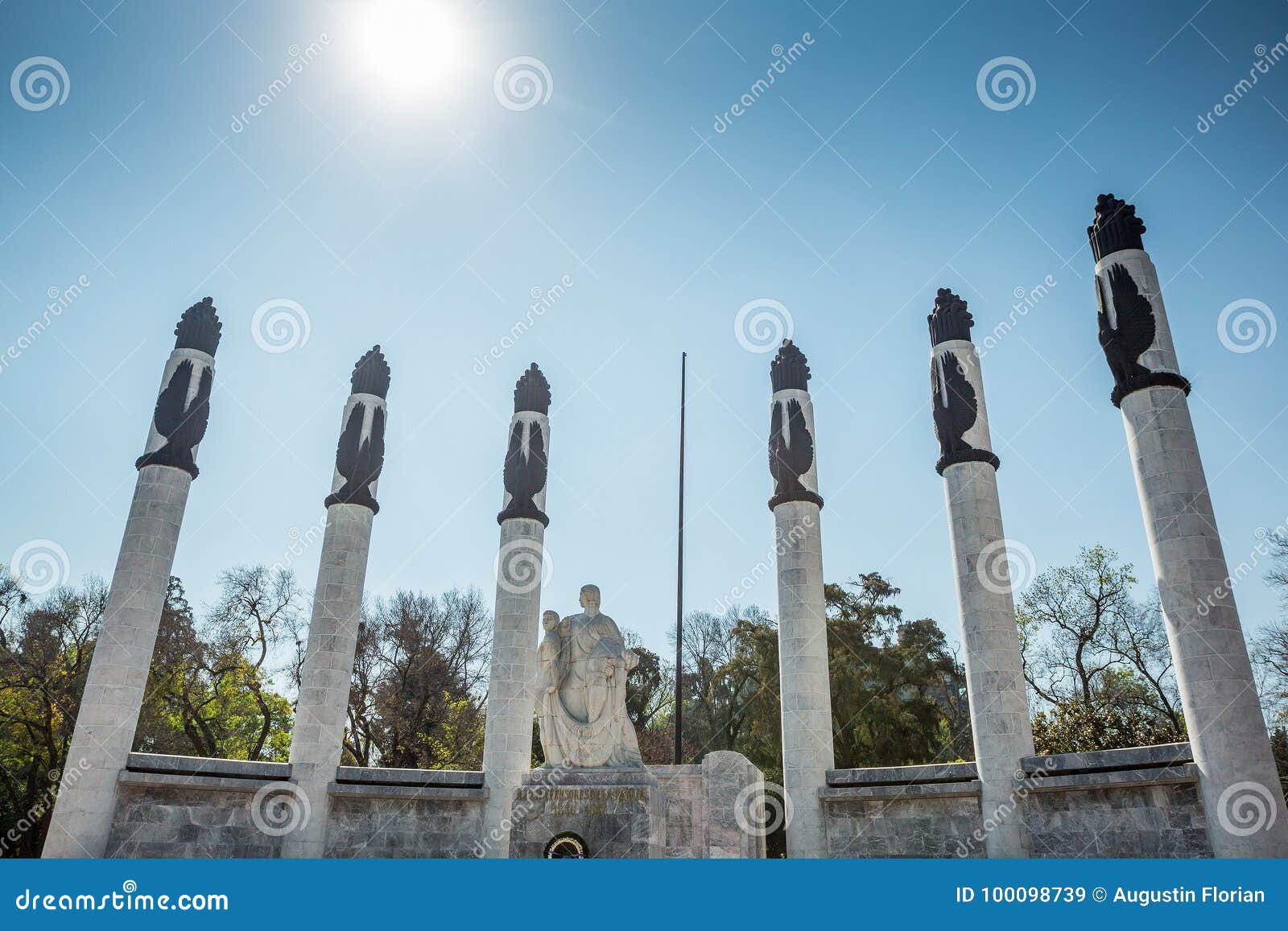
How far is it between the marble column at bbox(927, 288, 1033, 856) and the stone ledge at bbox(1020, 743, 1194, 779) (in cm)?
44

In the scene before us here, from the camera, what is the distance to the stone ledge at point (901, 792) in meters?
13.8

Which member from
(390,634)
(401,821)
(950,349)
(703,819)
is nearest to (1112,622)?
(950,349)

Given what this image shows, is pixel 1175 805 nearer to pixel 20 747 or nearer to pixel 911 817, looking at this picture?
pixel 911 817

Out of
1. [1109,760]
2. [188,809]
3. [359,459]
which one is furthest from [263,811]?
[1109,760]

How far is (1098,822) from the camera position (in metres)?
12.4

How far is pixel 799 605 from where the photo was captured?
54.7ft

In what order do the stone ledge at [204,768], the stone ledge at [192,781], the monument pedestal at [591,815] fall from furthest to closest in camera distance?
the stone ledge at [204,768]
the stone ledge at [192,781]
the monument pedestal at [591,815]

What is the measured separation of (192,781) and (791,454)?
40.4ft

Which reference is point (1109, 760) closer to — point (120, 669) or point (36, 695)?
point (120, 669)

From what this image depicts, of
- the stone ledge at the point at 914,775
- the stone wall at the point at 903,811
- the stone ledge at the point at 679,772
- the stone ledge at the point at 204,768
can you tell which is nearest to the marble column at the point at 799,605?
the stone wall at the point at 903,811

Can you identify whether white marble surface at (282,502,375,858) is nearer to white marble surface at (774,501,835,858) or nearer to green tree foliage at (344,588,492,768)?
white marble surface at (774,501,835,858)

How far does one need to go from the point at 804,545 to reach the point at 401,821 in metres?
9.01

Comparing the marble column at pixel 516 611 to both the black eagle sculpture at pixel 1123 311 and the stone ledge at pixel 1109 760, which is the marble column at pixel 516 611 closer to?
the stone ledge at pixel 1109 760

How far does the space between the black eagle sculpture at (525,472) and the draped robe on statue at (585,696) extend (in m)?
3.97
